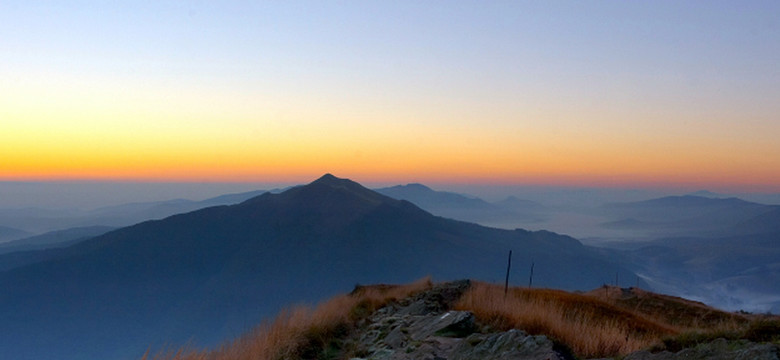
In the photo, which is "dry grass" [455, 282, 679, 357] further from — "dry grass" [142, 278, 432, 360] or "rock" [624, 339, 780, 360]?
"dry grass" [142, 278, 432, 360]

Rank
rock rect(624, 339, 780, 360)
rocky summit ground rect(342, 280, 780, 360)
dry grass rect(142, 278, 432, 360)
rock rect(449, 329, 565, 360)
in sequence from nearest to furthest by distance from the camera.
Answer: rock rect(624, 339, 780, 360), rocky summit ground rect(342, 280, 780, 360), rock rect(449, 329, 565, 360), dry grass rect(142, 278, 432, 360)

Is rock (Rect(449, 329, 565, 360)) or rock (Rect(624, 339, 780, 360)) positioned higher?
rock (Rect(624, 339, 780, 360))

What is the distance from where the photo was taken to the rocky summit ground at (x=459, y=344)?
5.58m

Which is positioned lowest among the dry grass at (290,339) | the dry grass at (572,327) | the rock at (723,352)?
the dry grass at (290,339)

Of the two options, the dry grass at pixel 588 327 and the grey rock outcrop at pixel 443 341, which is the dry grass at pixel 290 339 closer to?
the grey rock outcrop at pixel 443 341

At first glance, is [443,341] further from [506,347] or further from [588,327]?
[588,327]

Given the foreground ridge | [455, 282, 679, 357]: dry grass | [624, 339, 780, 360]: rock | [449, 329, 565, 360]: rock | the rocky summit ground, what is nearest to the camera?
[624, 339, 780, 360]: rock

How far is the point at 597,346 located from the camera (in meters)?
7.31

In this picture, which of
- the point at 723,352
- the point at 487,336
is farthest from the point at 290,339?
the point at 723,352

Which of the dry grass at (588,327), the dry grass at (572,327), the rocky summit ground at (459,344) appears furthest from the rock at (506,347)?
the dry grass at (572,327)

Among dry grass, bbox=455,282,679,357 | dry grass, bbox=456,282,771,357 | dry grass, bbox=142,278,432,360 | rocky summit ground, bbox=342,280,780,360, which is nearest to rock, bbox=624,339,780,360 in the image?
rocky summit ground, bbox=342,280,780,360

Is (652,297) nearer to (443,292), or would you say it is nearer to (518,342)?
(443,292)

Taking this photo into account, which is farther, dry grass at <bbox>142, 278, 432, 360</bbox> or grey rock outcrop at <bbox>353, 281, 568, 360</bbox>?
dry grass at <bbox>142, 278, 432, 360</bbox>

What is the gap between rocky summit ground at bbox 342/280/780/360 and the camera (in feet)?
18.3
